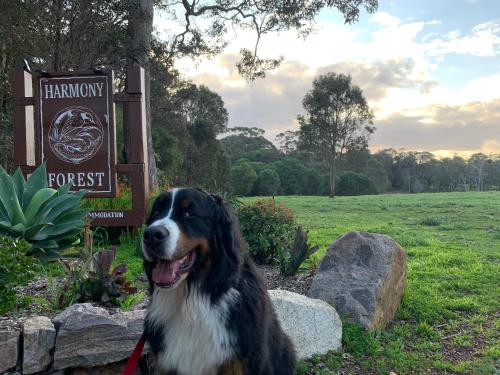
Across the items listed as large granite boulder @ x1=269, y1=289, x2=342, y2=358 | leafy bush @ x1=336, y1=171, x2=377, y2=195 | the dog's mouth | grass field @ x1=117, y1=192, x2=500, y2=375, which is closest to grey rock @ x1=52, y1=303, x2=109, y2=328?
the dog's mouth

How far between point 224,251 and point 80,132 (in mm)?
5791

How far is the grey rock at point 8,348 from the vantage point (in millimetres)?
3846

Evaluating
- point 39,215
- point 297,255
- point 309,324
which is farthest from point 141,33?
point 309,324

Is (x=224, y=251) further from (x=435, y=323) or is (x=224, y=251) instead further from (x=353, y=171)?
(x=353, y=171)

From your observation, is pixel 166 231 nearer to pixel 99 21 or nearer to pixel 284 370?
pixel 284 370

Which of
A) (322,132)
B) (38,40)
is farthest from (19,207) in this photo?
(322,132)

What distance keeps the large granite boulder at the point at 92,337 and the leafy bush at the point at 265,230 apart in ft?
10.0

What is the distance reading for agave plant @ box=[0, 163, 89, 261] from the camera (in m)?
5.32

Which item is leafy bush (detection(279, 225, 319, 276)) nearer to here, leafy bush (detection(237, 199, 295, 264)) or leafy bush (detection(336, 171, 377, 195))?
leafy bush (detection(237, 199, 295, 264))

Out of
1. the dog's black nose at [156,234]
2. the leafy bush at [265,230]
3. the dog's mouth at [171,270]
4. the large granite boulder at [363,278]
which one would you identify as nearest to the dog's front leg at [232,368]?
the dog's mouth at [171,270]

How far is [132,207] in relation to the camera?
27.6ft

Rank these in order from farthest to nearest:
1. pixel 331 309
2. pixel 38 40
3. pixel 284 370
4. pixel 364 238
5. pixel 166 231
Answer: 1. pixel 38 40
2. pixel 364 238
3. pixel 331 309
4. pixel 284 370
5. pixel 166 231

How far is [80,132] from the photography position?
26.9ft

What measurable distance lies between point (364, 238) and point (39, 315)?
12.2 ft
